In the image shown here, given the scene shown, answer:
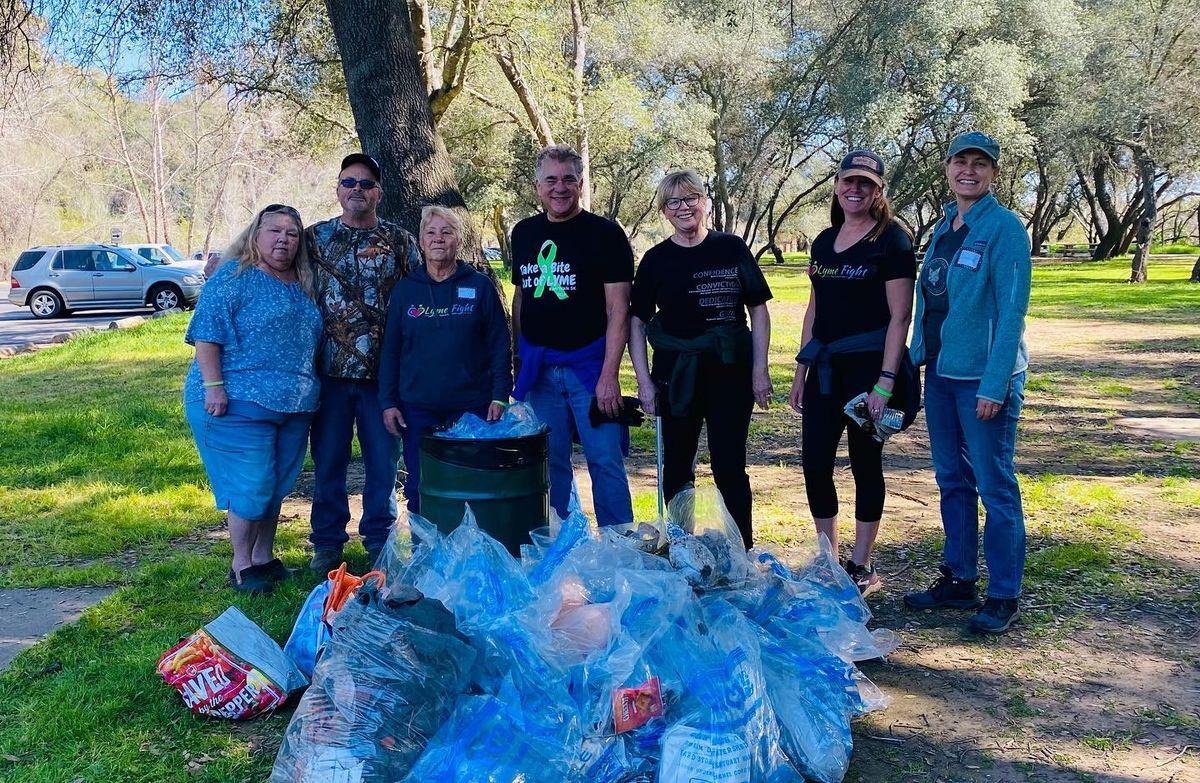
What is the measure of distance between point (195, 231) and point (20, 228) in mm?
20955

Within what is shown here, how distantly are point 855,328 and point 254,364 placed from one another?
256cm

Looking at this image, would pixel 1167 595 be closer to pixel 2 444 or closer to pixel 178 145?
pixel 2 444

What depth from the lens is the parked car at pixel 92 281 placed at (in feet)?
65.2

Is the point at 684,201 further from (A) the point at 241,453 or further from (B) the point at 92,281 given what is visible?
(B) the point at 92,281

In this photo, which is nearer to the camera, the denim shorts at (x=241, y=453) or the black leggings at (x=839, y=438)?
the black leggings at (x=839, y=438)

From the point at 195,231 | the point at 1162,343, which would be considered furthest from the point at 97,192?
the point at 1162,343

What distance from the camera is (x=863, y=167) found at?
11.6 feet

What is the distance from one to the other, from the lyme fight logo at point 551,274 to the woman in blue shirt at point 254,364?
103 cm

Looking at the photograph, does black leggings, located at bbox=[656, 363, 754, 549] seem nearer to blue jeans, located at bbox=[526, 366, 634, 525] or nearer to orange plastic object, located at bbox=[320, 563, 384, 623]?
blue jeans, located at bbox=[526, 366, 634, 525]

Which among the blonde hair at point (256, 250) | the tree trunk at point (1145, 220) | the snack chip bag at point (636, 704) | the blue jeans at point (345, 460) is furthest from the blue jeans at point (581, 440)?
the tree trunk at point (1145, 220)

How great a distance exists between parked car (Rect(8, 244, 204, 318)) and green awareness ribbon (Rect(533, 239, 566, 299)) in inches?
752

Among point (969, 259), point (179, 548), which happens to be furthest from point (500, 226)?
point (969, 259)

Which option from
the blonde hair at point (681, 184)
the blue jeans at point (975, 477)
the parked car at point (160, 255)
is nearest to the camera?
the blue jeans at point (975, 477)

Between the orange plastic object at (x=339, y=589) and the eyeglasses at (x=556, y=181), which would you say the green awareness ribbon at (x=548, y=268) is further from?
the orange plastic object at (x=339, y=589)
